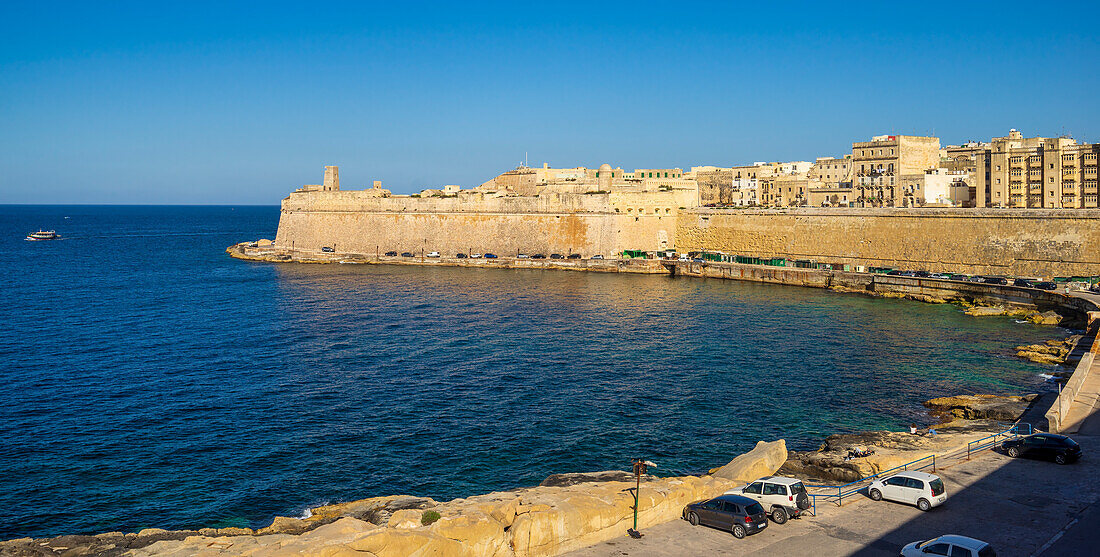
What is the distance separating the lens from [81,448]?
17547mm

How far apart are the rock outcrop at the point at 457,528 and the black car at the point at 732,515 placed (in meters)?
0.48

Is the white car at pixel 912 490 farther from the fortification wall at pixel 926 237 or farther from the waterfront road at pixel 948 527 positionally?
the fortification wall at pixel 926 237

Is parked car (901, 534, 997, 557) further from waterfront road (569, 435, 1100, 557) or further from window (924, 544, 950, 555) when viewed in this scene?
waterfront road (569, 435, 1100, 557)

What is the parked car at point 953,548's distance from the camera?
9117 mm

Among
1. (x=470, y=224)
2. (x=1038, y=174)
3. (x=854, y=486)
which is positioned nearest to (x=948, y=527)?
(x=854, y=486)

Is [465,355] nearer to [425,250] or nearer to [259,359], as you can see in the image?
[259,359]

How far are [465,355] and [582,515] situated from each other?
1633 centimetres

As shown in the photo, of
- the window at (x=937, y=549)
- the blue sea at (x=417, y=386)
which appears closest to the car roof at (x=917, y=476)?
the window at (x=937, y=549)

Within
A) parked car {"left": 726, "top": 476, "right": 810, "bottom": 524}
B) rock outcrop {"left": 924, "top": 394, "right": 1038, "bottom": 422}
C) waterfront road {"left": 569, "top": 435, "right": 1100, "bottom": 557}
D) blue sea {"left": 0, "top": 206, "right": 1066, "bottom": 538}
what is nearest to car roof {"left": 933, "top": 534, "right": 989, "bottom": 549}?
waterfront road {"left": 569, "top": 435, "right": 1100, "bottom": 557}

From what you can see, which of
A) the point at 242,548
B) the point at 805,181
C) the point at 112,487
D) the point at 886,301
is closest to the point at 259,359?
the point at 112,487

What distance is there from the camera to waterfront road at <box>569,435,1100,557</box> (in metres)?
10.2

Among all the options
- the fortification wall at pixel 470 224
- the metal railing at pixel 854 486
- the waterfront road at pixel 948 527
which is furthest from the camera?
the fortification wall at pixel 470 224

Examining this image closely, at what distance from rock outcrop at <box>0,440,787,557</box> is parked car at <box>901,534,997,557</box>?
3.36 meters

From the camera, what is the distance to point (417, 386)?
896 inches
